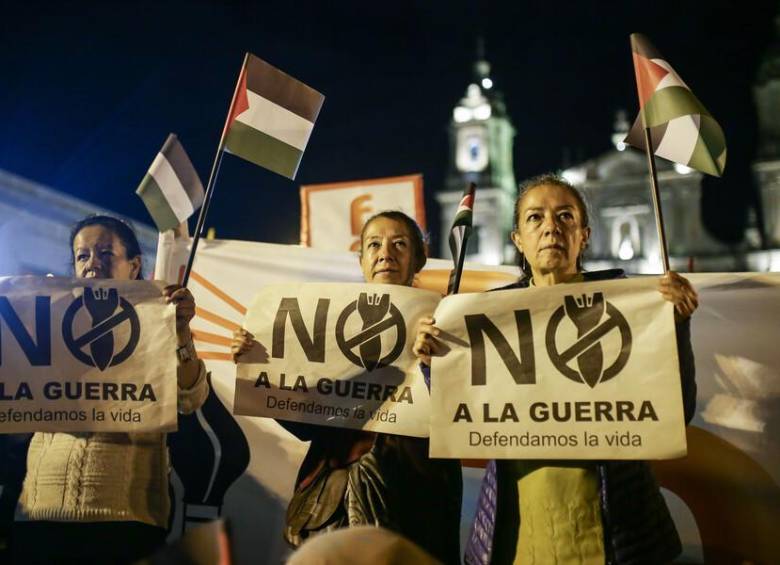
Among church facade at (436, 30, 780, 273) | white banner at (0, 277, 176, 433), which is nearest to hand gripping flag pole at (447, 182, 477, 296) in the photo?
white banner at (0, 277, 176, 433)

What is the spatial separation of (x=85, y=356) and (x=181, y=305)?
1.46ft

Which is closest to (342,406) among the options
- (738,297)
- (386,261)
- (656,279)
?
(386,261)

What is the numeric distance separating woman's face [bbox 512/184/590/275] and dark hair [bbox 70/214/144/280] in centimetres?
174

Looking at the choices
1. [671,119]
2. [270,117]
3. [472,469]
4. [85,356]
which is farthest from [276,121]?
[472,469]

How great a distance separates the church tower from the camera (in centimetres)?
4897

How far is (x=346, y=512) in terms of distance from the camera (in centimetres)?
291

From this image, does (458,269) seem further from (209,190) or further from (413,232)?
(209,190)

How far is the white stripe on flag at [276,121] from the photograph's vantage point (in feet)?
11.6

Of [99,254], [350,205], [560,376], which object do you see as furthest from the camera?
[350,205]

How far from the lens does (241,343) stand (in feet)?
10.6

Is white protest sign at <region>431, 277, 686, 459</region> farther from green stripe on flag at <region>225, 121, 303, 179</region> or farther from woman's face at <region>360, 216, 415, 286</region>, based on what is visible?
green stripe on flag at <region>225, 121, 303, 179</region>

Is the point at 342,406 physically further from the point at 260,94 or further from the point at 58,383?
the point at 260,94

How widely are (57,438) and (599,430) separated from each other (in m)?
2.10

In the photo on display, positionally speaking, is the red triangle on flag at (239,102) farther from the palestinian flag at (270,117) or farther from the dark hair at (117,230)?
the dark hair at (117,230)
